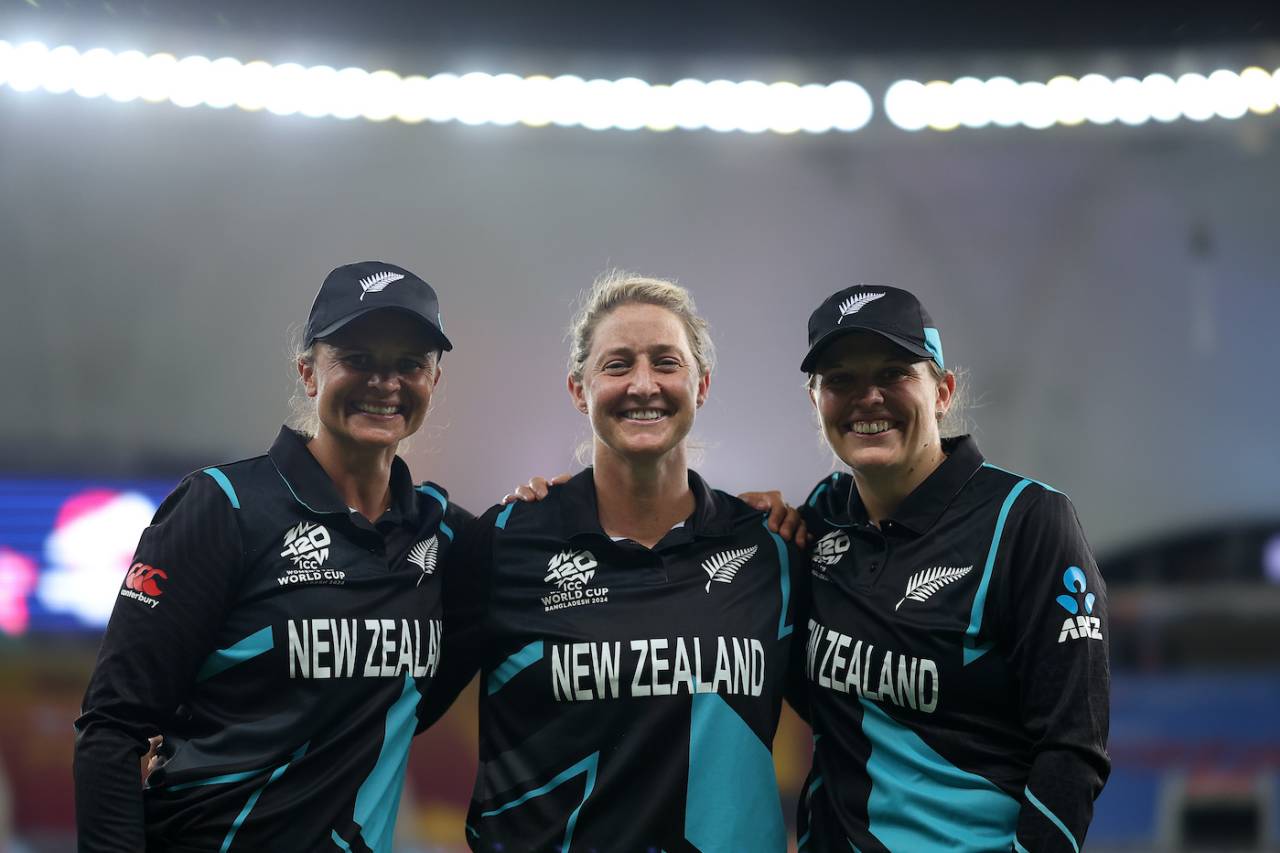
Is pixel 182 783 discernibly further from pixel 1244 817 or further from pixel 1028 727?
pixel 1244 817

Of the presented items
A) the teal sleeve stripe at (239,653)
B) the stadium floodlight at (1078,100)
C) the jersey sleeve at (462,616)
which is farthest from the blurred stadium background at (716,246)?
the teal sleeve stripe at (239,653)

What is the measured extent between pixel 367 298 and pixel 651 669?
35.3 inches

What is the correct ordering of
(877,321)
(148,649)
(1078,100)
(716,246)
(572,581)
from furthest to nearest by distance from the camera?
(716,246) → (1078,100) → (572,581) → (877,321) → (148,649)

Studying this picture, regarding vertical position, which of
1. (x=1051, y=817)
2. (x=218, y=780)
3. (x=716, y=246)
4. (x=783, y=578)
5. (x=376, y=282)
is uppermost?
(x=716, y=246)

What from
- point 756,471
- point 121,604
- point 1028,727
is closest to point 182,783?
point 121,604

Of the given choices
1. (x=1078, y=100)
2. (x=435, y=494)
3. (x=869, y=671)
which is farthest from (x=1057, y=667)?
(x=1078, y=100)

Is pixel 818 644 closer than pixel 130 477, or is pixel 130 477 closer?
pixel 818 644

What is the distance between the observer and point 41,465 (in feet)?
20.4

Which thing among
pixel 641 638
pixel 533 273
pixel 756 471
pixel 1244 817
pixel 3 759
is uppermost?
pixel 533 273

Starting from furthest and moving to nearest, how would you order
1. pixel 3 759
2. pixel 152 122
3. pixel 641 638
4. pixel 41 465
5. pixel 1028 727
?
pixel 152 122 → pixel 41 465 → pixel 3 759 → pixel 641 638 → pixel 1028 727

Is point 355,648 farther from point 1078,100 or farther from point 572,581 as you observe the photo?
point 1078,100

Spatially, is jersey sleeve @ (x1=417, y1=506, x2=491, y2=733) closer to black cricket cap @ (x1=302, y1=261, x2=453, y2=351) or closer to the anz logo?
black cricket cap @ (x1=302, y1=261, x2=453, y2=351)

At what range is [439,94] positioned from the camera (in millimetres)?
6754

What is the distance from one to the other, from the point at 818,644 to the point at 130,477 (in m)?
5.21
